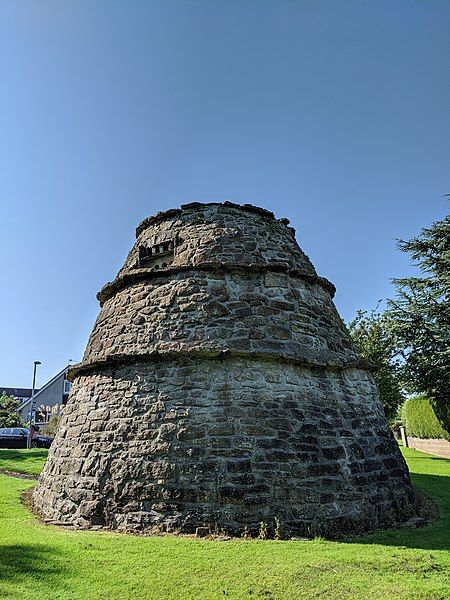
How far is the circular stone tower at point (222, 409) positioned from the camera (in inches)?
245

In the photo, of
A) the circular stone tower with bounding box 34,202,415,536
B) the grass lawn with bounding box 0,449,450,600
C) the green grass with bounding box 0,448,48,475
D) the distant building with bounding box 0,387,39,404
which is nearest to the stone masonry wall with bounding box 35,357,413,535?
the circular stone tower with bounding box 34,202,415,536

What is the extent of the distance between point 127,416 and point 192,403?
1.14 meters

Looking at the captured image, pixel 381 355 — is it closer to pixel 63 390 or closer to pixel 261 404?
pixel 261 404

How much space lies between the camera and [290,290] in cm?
823

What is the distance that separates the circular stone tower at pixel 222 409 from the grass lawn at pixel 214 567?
567mm

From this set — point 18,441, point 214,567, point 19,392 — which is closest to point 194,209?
point 214,567

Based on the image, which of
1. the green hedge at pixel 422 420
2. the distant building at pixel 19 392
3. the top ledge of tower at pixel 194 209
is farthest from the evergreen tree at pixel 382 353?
the distant building at pixel 19 392

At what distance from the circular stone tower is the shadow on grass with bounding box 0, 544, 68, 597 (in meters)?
1.30

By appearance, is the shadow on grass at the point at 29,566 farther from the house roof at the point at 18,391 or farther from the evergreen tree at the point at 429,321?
the house roof at the point at 18,391

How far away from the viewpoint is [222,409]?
662 centimetres

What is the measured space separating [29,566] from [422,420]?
22.2 m

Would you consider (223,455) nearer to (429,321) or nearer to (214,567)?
(214,567)

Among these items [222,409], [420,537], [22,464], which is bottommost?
[420,537]

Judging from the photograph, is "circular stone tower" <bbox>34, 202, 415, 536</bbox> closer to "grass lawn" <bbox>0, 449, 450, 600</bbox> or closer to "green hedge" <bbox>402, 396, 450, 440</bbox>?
"grass lawn" <bbox>0, 449, 450, 600</bbox>
